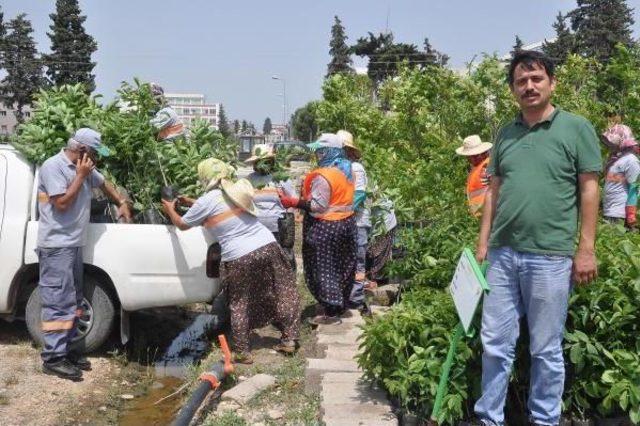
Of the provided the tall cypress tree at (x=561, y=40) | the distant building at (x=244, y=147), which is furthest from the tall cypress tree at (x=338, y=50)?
the distant building at (x=244, y=147)

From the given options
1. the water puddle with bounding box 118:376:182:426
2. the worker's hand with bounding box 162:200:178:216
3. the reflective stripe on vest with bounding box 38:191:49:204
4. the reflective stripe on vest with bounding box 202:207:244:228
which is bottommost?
the water puddle with bounding box 118:376:182:426

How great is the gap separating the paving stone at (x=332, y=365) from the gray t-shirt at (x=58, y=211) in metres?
1.98

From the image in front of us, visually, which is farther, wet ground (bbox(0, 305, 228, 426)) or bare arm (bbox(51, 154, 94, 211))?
bare arm (bbox(51, 154, 94, 211))

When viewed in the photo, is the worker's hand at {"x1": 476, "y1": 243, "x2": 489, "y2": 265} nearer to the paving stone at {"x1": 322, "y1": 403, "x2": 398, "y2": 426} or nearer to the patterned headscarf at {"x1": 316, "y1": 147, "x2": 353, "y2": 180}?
the paving stone at {"x1": 322, "y1": 403, "x2": 398, "y2": 426}

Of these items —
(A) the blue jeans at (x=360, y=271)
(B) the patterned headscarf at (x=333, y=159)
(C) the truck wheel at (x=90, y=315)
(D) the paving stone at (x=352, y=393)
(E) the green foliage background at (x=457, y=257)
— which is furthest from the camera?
(A) the blue jeans at (x=360, y=271)

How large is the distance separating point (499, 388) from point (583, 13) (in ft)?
167

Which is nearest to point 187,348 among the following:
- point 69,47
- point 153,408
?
point 153,408

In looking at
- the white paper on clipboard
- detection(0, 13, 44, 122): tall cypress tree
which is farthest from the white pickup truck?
detection(0, 13, 44, 122): tall cypress tree

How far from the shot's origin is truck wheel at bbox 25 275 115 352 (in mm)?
5402

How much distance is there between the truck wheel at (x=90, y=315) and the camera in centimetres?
540

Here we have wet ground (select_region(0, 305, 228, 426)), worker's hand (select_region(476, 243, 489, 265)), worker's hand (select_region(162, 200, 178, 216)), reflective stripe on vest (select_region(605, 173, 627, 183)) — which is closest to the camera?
worker's hand (select_region(476, 243, 489, 265))

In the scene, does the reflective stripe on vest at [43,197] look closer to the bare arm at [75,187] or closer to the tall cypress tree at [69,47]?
the bare arm at [75,187]

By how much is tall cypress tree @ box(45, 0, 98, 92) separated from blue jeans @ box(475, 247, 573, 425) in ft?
171

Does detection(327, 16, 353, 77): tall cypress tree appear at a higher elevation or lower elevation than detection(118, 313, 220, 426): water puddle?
higher
